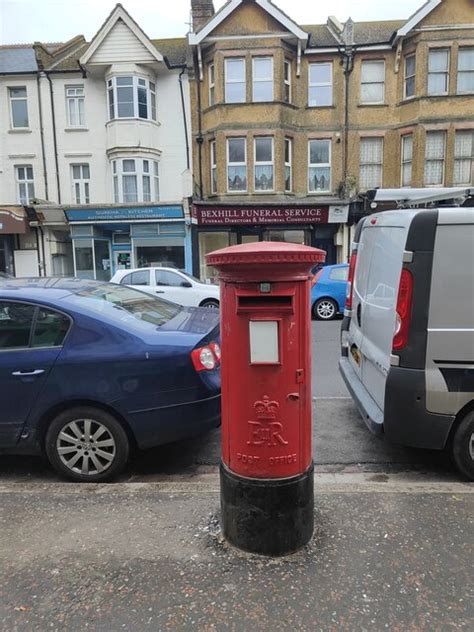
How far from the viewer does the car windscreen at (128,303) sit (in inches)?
152

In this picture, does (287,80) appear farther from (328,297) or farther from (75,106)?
(328,297)

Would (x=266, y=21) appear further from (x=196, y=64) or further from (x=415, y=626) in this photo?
(x=415, y=626)

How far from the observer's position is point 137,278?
13.2 meters

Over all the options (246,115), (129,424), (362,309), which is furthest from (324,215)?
(129,424)

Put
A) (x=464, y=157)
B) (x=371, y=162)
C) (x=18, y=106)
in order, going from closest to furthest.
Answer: (x=464, y=157)
(x=371, y=162)
(x=18, y=106)

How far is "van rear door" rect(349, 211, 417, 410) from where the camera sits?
132 inches

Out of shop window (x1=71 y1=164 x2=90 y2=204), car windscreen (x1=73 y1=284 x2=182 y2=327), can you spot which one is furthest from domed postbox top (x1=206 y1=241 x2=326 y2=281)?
shop window (x1=71 y1=164 x2=90 y2=204)

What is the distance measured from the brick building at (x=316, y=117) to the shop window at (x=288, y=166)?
0.13 feet

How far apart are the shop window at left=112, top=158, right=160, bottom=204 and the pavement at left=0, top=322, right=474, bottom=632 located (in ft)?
52.8

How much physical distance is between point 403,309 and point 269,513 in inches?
62.4

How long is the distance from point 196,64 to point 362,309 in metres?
16.8

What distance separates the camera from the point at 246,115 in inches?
684

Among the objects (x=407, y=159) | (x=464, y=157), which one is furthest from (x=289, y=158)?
(x=464, y=157)

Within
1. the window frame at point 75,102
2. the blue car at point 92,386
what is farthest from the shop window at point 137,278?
the blue car at point 92,386
